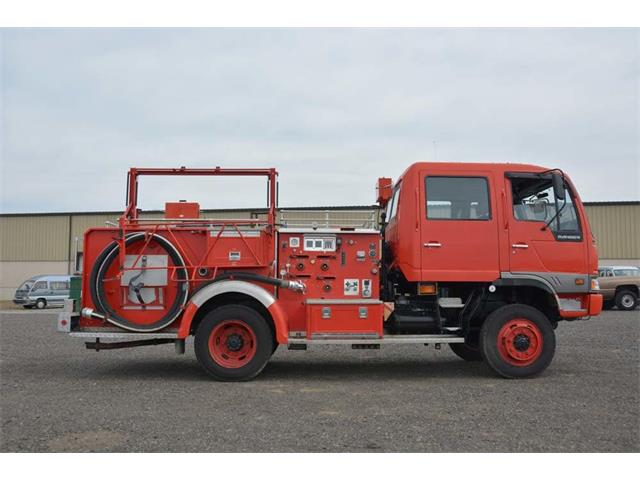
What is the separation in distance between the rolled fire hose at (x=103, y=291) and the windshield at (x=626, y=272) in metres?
19.1

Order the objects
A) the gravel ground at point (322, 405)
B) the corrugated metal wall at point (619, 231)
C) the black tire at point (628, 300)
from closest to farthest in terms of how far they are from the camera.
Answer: the gravel ground at point (322, 405)
the black tire at point (628, 300)
the corrugated metal wall at point (619, 231)

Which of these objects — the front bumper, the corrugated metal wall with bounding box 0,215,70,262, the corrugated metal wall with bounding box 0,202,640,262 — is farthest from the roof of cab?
the corrugated metal wall with bounding box 0,215,70,262

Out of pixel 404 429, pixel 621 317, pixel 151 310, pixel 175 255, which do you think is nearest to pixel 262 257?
pixel 175 255

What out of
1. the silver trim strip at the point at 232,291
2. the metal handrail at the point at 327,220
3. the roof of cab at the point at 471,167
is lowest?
the silver trim strip at the point at 232,291

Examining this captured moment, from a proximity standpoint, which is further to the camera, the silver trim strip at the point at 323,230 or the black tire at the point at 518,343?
the silver trim strip at the point at 323,230

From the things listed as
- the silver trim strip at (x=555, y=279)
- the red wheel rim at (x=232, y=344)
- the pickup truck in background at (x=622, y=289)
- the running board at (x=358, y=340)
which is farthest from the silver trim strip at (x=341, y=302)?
the pickup truck in background at (x=622, y=289)

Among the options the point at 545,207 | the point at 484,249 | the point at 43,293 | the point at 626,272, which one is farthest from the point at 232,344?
the point at 43,293

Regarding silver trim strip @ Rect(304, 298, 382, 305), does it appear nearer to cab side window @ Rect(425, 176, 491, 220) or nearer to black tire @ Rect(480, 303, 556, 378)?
cab side window @ Rect(425, 176, 491, 220)

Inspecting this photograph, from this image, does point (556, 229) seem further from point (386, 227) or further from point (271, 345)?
point (271, 345)

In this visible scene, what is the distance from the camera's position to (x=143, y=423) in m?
5.56

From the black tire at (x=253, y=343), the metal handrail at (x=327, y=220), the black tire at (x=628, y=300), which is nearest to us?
the black tire at (x=253, y=343)

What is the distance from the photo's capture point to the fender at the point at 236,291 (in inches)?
302

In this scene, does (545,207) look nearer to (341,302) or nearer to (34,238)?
(341,302)

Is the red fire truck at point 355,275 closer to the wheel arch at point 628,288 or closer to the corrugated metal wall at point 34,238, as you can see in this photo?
the wheel arch at point 628,288
